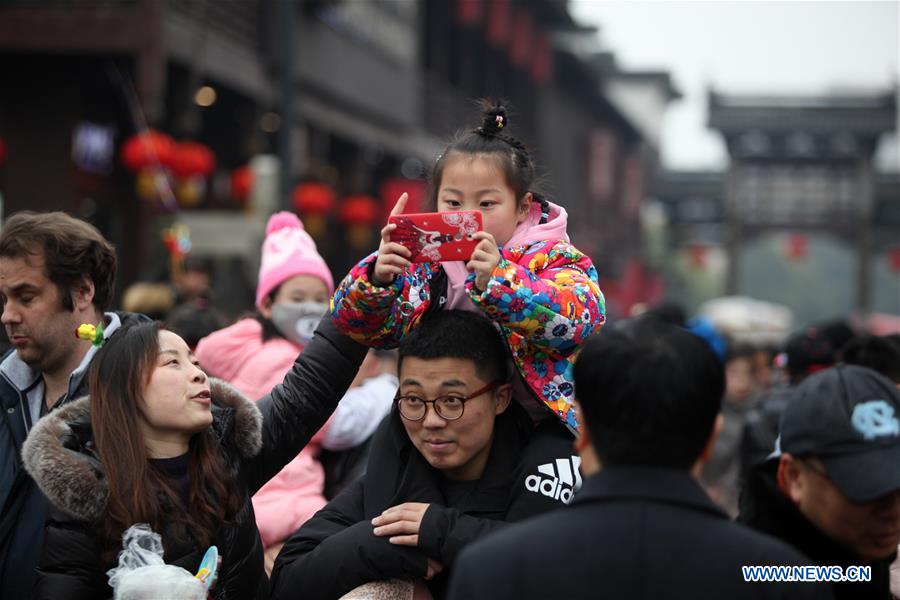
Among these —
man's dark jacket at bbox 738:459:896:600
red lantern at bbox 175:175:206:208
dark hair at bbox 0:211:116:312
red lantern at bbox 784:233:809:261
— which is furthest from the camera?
red lantern at bbox 784:233:809:261

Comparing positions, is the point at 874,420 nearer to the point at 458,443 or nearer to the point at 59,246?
the point at 458,443

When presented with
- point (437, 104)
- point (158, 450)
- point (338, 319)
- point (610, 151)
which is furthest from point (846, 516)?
point (610, 151)

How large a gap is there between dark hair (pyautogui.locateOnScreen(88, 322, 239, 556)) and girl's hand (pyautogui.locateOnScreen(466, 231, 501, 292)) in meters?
0.99

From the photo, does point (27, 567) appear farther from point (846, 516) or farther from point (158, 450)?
point (846, 516)

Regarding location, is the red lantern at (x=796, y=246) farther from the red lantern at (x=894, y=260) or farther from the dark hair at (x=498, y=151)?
the dark hair at (x=498, y=151)

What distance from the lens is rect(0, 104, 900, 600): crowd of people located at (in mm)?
2461

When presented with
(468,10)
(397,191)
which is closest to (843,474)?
(397,191)

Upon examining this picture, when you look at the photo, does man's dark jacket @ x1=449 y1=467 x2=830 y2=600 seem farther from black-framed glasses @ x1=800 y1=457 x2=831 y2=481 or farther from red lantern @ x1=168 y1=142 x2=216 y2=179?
red lantern @ x1=168 y1=142 x2=216 y2=179

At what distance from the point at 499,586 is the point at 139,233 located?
15.2 metres

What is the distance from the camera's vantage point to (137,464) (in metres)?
3.49

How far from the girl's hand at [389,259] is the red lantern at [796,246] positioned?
141 feet

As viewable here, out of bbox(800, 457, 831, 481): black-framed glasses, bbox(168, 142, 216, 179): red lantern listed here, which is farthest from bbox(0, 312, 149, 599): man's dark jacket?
bbox(168, 142, 216, 179): red lantern

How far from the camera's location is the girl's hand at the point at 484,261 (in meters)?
3.27

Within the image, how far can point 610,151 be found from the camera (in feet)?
136
